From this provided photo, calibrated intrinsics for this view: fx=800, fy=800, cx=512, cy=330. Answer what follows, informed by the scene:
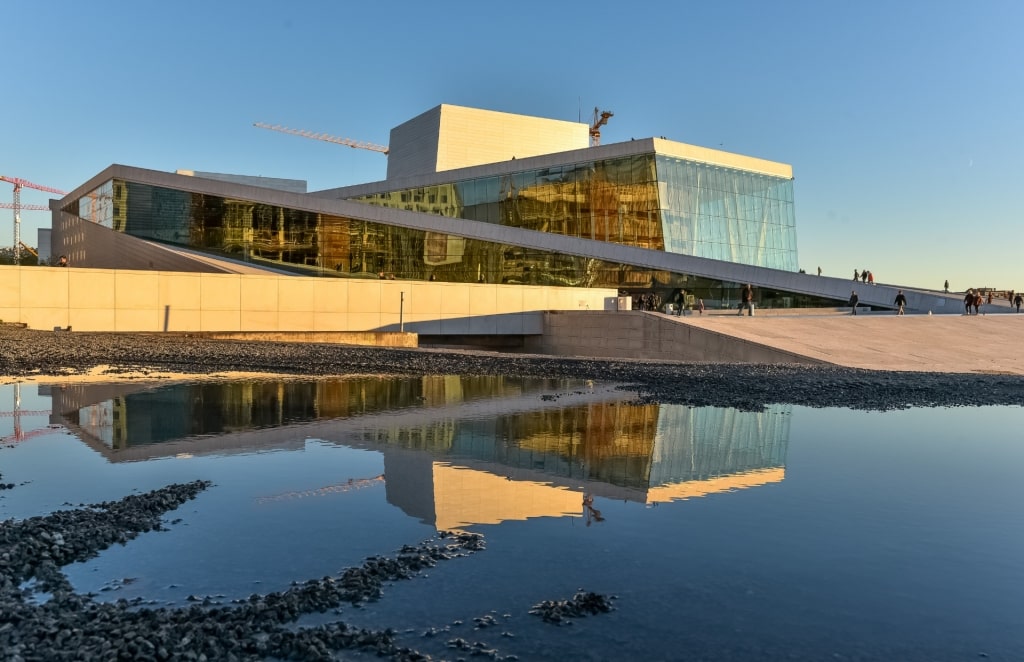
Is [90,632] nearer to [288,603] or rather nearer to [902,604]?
[288,603]

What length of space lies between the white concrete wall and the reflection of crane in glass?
22156mm

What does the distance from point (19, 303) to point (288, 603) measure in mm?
25111

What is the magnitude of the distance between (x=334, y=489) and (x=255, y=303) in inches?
898

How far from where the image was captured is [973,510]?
6133 mm

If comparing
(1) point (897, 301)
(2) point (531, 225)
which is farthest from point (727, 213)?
(1) point (897, 301)

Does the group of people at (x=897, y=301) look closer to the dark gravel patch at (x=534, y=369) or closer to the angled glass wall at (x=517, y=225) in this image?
the angled glass wall at (x=517, y=225)

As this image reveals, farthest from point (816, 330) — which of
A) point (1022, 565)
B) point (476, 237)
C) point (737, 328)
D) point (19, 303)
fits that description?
point (19, 303)

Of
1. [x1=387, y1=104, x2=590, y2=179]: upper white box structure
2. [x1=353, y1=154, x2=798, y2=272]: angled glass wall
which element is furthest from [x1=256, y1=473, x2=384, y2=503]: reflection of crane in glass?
[x1=387, y1=104, x2=590, y2=179]: upper white box structure

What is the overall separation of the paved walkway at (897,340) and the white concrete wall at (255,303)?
28.6 feet

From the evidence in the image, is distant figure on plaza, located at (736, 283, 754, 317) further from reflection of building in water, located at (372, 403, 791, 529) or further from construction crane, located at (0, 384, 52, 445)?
construction crane, located at (0, 384, 52, 445)

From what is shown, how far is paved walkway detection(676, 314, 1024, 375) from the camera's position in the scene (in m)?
22.5

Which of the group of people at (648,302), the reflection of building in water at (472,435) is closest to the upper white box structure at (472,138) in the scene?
the group of people at (648,302)

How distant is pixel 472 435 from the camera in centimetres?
925

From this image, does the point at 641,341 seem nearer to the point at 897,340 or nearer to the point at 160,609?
the point at 897,340
